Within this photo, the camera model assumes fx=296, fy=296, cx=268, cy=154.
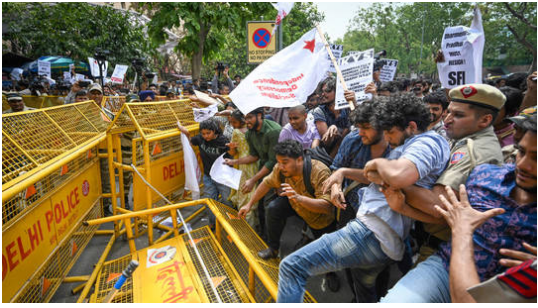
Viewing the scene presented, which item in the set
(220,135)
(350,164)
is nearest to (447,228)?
(350,164)

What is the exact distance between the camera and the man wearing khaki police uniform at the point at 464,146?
5.77 ft

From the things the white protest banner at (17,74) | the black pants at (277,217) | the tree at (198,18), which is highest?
the tree at (198,18)

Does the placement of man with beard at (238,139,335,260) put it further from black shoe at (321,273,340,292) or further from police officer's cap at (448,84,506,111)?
police officer's cap at (448,84,506,111)

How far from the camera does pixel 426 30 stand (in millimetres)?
20734

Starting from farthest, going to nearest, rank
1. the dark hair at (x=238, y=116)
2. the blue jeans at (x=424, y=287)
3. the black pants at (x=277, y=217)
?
the dark hair at (x=238, y=116) → the black pants at (x=277, y=217) → the blue jeans at (x=424, y=287)

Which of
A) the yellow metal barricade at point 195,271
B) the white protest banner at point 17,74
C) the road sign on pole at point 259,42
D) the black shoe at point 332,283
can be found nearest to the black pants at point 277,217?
the yellow metal barricade at point 195,271

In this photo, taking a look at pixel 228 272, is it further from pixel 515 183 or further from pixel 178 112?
pixel 178 112

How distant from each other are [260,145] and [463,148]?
2.51 meters

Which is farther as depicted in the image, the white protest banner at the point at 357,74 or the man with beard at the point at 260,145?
the man with beard at the point at 260,145

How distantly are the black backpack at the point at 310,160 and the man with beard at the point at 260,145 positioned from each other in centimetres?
66

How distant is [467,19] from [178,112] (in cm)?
2057

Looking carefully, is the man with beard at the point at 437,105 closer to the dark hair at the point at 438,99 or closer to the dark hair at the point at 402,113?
the dark hair at the point at 438,99

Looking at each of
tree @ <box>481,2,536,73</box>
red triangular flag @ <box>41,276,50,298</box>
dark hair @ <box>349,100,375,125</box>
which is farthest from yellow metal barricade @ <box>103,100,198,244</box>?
tree @ <box>481,2,536,73</box>

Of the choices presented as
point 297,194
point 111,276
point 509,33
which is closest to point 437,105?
point 297,194
